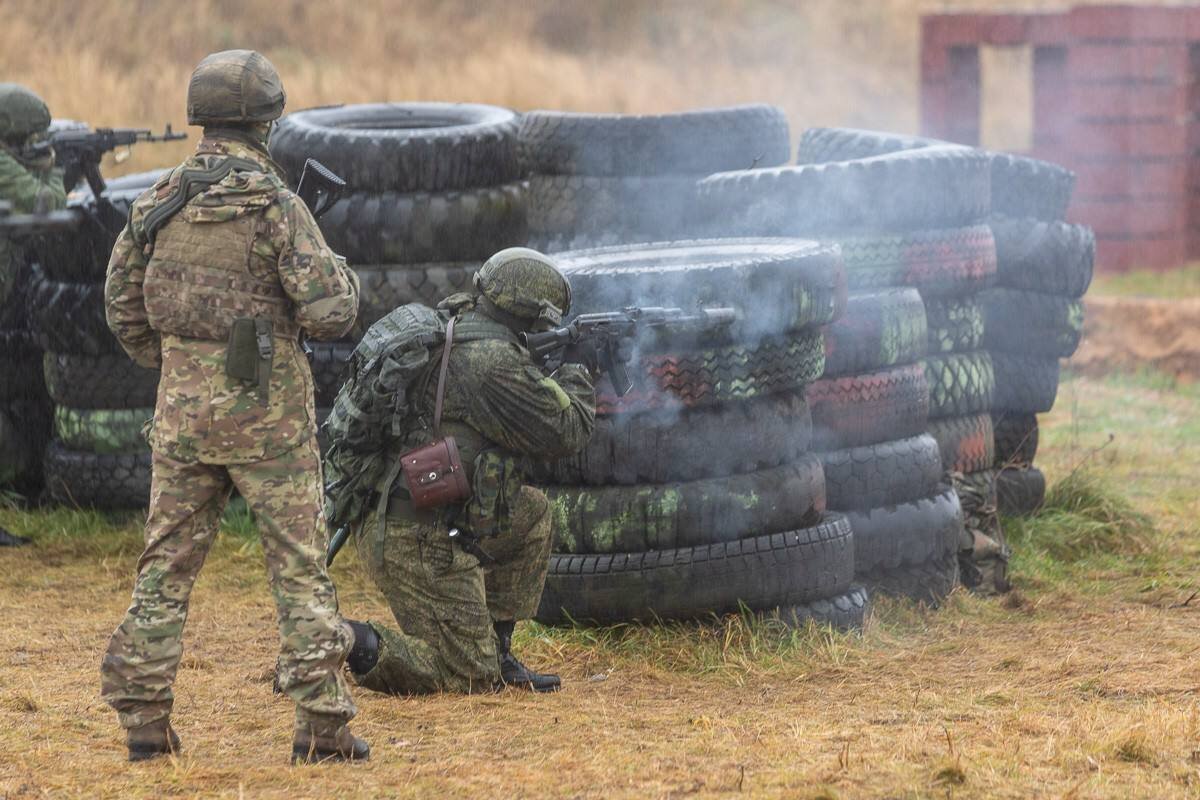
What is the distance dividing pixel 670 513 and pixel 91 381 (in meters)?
3.82

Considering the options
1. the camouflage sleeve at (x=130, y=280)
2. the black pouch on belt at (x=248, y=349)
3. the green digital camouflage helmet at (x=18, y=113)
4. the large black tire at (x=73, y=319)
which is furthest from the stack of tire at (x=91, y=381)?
the black pouch on belt at (x=248, y=349)

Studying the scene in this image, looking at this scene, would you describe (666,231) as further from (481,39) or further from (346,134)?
(481,39)

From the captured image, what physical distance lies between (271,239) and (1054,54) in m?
15.4

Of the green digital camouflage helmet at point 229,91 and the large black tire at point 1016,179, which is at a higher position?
the green digital camouflage helmet at point 229,91

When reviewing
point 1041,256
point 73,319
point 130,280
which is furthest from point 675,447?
point 73,319

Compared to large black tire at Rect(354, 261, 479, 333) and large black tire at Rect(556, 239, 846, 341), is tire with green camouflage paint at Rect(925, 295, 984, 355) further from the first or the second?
large black tire at Rect(354, 261, 479, 333)

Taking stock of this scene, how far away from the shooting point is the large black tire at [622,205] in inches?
320

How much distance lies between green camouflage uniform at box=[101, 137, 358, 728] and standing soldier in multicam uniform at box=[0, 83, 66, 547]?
4049 mm

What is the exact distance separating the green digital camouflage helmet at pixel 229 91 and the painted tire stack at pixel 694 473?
165 cm

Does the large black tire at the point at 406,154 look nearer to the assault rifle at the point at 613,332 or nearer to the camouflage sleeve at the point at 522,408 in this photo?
the assault rifle at the point at 613,332

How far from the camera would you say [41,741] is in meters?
4.96

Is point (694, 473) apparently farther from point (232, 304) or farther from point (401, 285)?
point (401, 285)

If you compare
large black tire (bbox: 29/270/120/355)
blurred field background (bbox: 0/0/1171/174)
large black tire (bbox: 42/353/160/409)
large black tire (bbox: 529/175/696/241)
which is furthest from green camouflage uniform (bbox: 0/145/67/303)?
blurred field background (bbox: 0/0/1171/174)

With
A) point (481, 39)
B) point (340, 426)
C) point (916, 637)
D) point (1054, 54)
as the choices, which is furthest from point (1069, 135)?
point (340, 426)
